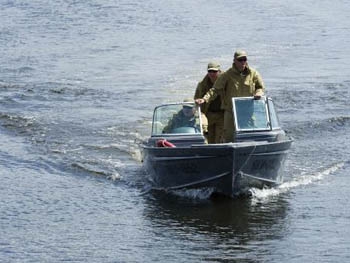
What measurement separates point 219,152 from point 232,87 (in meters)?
1.57

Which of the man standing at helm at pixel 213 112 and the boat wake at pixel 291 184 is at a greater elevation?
the man standing at helm at pixel 213 112

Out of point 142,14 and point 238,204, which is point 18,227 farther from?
point 142,14

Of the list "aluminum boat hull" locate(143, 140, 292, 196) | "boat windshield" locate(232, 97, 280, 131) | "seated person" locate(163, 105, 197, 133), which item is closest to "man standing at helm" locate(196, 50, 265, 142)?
"boat windshield" locate(232, 97, 280, 131)

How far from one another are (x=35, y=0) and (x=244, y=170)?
3144cm

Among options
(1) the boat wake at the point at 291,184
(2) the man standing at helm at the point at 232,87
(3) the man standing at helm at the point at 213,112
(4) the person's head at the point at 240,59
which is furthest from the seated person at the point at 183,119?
(1) the boat wake at the point at 291,184

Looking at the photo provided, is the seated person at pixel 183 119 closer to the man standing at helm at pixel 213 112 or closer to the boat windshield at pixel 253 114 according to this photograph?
the man standing at helm at pixel 213 112

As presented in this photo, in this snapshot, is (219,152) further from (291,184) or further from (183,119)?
(291,184)

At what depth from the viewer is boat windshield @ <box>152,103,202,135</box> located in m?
17.7

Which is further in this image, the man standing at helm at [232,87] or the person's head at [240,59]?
the man standing at helm at [232,87]

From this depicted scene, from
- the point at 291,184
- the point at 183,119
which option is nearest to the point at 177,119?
the point at 183,119

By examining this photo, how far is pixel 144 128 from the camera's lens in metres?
23.2

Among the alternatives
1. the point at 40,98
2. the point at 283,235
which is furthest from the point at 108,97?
the point at 283,235

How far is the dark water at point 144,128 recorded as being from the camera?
14992 mm

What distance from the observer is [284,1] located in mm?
46406
